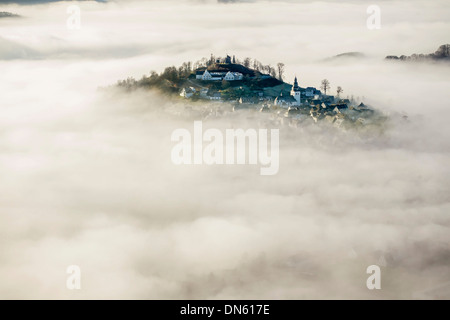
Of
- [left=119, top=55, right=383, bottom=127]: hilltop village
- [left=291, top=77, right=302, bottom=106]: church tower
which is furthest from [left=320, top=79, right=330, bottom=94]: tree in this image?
[left=291, top=77, right=302, bottom=106]: church tower

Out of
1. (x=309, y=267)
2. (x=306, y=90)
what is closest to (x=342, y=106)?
(x=306, y=90)

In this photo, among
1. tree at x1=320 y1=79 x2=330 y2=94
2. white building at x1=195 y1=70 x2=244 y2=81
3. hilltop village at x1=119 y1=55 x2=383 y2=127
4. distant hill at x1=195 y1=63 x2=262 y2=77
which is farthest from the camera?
tree at x1=320 y1=79 x2=330 y2=94

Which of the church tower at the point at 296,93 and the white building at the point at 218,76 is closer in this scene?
the church tower at the point at 296,93

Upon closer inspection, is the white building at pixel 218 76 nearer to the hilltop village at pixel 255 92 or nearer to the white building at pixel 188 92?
the hilltop village at pixel 255 92

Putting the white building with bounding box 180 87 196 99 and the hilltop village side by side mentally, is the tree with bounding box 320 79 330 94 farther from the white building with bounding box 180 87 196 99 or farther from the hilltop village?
the white building with bounding box 180 87 196 99

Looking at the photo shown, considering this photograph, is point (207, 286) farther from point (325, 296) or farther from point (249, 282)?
point (325, 296)

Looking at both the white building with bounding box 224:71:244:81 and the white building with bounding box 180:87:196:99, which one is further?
the white building with bounding box 224:71:244:81

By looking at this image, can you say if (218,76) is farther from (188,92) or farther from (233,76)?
(188,92)

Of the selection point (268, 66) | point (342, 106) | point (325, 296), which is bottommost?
point (325, 296)

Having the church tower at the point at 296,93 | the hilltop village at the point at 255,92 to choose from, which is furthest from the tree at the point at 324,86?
the church tower at the point at 296,93
